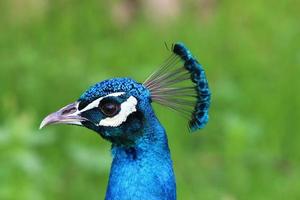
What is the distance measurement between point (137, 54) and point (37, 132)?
3.15ft

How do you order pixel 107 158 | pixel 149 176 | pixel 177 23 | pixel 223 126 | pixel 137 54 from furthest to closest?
pixel 177 23 → pixel 137 54 → pixel 223 126 → pixel 107 158 → pixel 149 176

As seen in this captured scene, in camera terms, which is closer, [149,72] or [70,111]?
[70,111]

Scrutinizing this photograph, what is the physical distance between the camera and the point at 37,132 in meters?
4.21

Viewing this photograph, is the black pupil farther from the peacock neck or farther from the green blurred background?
the green blurred background

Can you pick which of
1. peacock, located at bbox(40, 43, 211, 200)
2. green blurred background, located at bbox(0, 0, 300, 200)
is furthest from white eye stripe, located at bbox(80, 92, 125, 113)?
green blurred background, located at bbox(0, 0, 300, 200)

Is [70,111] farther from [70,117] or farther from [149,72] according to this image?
[149,72]

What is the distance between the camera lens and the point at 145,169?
2.51 meters

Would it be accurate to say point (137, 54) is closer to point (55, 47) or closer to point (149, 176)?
point (55, 47)

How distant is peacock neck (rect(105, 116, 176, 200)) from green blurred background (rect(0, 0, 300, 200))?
1066 mm

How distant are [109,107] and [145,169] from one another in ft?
0.51

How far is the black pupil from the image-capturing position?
2.51 meters

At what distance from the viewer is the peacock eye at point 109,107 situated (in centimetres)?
251

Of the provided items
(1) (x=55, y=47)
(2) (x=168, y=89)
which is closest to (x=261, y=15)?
(1) (x=55, y=47)

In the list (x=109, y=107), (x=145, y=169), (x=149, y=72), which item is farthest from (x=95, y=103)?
(x=149, y=72)
